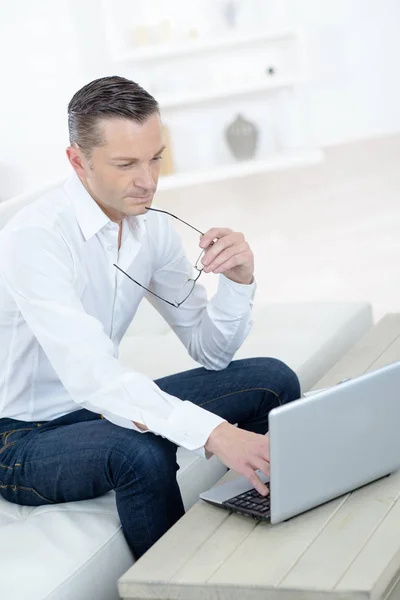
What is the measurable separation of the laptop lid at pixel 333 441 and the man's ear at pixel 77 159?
75 cm

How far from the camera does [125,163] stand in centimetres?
192

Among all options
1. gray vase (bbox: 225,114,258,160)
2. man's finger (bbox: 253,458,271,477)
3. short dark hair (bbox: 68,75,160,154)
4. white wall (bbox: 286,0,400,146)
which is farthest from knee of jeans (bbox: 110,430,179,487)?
white wall (bbox: 286,0,400,146)

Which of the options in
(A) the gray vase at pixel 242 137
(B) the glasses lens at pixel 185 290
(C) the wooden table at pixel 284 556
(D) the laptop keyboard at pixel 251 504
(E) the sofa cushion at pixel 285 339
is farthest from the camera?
(A) the gray vase at pixel 242 137

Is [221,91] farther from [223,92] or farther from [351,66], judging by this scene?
[351,66]

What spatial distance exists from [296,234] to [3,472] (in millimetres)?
4116

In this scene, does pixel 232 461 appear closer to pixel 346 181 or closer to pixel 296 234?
pixel 296 234

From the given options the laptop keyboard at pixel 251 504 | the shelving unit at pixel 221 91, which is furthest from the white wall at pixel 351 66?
the laptop keyboard at pixel 251 504

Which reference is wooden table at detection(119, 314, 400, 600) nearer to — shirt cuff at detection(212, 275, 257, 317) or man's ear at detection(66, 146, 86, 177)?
shirt cuff at detection(212, 275, 257, 317)

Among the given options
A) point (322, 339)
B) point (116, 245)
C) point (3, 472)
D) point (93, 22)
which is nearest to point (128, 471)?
point (3, 472)

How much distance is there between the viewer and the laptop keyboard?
1.63 m

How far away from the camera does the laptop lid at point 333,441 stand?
1.52 metres

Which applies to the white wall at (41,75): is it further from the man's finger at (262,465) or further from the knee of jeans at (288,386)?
the man's finger at (262,465)

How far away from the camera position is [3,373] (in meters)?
2.03

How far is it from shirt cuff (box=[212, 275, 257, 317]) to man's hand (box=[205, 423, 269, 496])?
1.65 feet
